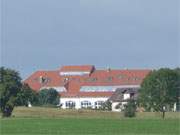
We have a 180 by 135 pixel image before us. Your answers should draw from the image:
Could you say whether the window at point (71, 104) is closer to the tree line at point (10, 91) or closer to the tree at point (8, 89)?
the tree line at point (10, 91)

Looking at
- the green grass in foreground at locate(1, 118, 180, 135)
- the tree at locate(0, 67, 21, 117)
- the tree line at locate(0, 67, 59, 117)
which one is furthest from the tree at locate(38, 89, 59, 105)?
the green grass in foreground at locate(1, 118, 180, 135)

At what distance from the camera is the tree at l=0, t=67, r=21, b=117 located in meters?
102

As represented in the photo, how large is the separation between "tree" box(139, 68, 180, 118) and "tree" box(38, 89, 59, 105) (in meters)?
43.8

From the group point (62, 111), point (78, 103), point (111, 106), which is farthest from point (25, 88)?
point (78, 103)

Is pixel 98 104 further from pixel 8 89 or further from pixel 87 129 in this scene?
pixel 87 129

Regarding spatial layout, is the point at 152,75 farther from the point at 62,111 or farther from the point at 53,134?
the point at 53,134

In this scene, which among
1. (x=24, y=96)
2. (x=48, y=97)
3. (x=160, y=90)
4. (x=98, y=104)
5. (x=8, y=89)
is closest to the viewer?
(x=8, y=89)

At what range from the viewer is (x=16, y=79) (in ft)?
344

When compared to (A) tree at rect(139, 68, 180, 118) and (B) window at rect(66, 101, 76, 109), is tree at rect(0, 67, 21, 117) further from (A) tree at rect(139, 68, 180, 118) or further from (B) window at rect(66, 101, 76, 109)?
(B) window at rect(66, 101, 76, 109)

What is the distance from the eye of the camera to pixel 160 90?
12075cm

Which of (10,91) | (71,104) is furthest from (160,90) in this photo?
(71,104)

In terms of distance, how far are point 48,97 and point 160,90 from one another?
5727 centimetres

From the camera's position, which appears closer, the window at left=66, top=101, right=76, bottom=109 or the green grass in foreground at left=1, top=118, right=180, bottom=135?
the green grass in foreground at left=1, top=118, right=180, bottom=135

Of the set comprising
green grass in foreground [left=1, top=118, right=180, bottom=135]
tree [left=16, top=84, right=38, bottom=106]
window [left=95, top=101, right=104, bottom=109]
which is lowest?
green grass in foreground [left=1, top=118, right=180, bottom=135]
